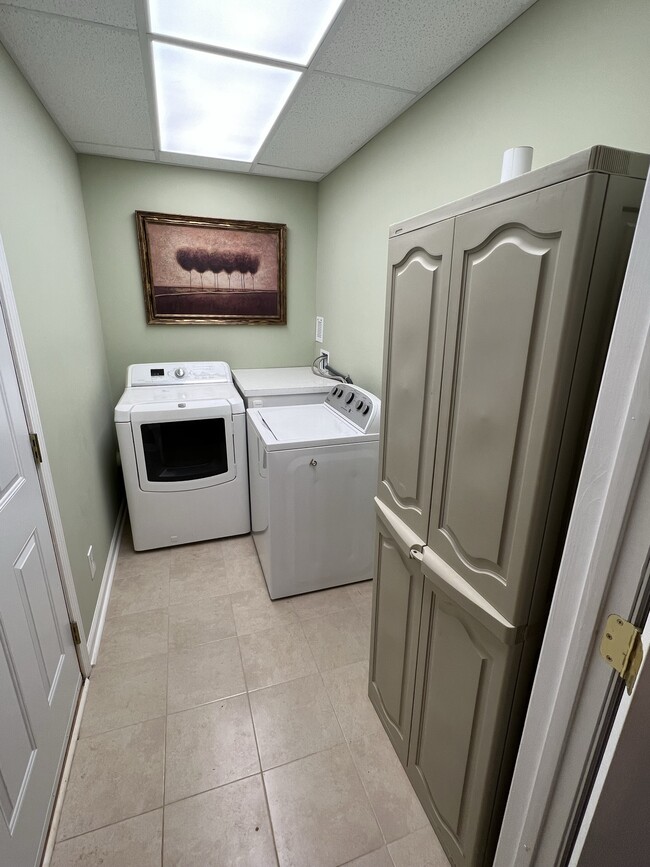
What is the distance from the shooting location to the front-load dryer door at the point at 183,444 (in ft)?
7.74

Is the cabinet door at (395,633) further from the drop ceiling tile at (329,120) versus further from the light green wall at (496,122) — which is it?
the drop ceiling tile at (329,120)

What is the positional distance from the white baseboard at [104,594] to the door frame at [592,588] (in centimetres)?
174

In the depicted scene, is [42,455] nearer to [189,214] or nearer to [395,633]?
[395,633]

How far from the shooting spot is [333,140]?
223cm

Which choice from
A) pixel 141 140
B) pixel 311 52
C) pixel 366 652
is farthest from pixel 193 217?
pixel 366 652

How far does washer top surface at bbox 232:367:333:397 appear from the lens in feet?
8.58

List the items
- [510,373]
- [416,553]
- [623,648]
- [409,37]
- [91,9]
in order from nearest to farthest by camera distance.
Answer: [623,648] < [510,373] < [416,553] < [91,9] < [409,37]

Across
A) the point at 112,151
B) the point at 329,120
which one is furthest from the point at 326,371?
the point at 112,151

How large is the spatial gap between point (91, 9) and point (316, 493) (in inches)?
77.0

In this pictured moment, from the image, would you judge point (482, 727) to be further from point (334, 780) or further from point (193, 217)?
point (193, 217)

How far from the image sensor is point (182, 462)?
2.52m

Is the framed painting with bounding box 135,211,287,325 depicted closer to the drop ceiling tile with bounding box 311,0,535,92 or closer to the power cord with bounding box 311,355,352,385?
the power cord with bounding box 311,355,352,385

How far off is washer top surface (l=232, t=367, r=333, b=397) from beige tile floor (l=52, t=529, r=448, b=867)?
4.05ft

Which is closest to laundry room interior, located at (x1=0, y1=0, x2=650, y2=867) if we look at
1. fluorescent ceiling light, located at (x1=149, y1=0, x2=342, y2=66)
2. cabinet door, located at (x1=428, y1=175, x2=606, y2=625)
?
cabinet door, located at (x1=428, y1=175, x2=606, y2=625)
